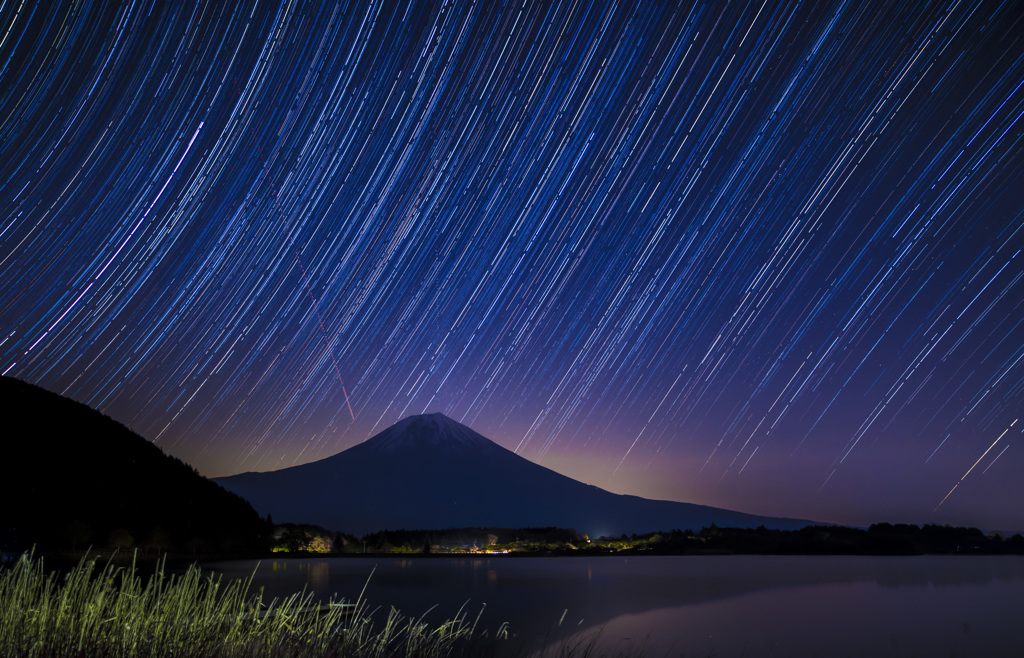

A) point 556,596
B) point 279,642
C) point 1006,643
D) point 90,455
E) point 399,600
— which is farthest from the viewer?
point 90,455

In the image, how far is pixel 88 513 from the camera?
98125mm

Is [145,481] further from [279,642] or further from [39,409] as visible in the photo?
[279,642]

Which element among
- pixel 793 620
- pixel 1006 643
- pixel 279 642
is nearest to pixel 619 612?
pixel 793 620

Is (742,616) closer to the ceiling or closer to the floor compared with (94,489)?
closer to the ceiling

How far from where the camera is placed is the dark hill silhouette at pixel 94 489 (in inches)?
3583

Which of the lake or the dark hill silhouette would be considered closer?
the lake

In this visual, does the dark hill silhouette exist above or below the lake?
below

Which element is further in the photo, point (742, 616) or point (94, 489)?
point (94, 489)

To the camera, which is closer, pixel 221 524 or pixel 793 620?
pixel 793 620

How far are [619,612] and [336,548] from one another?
17181cm

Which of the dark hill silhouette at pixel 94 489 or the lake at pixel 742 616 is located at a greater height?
the lake at pixel 742 616

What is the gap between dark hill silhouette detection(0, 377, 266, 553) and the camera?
9100cm

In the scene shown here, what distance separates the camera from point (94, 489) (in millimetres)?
103062

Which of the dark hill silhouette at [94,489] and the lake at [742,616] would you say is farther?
the dark hill silhouette at [94,489]
